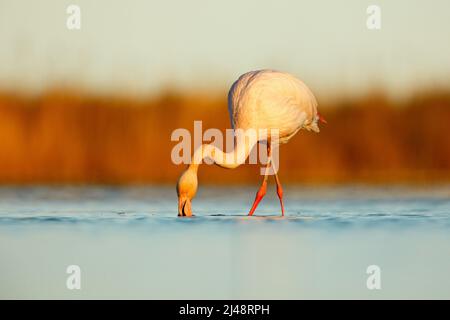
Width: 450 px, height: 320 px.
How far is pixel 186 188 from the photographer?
38.9 feet

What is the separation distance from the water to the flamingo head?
19 cm

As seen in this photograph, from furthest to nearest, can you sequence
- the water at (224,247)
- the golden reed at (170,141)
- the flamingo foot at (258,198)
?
the golden reed at (170,141), the flamingo foot at (258,198), the water at (224,247)

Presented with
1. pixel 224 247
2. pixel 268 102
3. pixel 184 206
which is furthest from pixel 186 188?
pixel 224 247

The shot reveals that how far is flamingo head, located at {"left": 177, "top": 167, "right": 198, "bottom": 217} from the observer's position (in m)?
11.8

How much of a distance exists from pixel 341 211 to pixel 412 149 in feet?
20.9

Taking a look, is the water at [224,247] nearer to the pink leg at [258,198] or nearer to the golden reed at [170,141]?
the pink leg at [258,198]

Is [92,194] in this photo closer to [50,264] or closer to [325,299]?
[50,264]

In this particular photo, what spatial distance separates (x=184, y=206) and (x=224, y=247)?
203 centimetres

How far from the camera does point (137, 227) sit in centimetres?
1154

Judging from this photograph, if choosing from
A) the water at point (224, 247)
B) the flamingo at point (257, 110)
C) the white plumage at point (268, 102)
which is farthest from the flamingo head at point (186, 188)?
the white plumage at point (268, 102)

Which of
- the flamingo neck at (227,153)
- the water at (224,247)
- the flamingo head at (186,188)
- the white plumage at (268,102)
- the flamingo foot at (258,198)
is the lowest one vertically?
the water at (224,247)

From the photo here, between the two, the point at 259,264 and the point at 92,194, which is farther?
the point at 92,194

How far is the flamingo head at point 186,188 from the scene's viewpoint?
1184 cm
